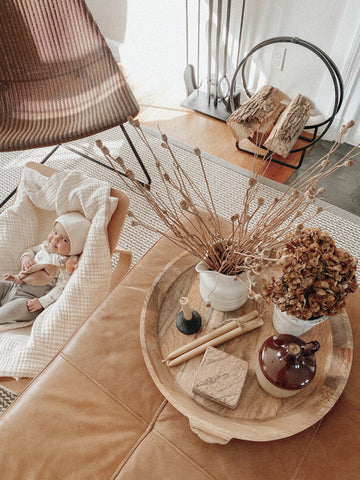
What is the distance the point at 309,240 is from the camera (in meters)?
0.68

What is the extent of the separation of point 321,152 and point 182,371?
1.59 metres

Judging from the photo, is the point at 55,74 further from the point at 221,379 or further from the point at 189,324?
the point at 221,379

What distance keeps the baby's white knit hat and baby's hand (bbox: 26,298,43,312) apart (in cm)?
20

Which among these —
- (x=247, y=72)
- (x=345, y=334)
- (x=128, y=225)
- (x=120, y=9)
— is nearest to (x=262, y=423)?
(x=345, y=334)

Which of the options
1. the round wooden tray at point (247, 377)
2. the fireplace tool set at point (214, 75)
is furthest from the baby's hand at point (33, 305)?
the fireplace tool set at point (214, 75)

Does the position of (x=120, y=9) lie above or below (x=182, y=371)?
above

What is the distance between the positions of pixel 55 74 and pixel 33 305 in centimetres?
116

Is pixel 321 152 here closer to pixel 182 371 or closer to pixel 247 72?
pixel 247 72

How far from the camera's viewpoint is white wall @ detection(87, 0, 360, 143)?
1619 millimetres

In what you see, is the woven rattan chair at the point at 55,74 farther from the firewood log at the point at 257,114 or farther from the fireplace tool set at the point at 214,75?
the fireplace tool set at the point at 214,75

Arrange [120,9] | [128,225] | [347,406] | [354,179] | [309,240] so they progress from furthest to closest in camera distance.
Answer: [120,9] → [354,179] → [128,225] → [347,406] → [309,240]

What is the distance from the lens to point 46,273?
1.26 metres

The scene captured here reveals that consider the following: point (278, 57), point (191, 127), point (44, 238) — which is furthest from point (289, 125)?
point (44, 238)

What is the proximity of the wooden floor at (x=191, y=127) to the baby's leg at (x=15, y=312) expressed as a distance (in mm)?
1246
